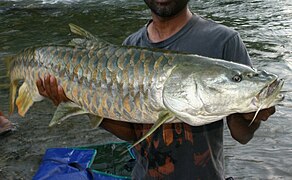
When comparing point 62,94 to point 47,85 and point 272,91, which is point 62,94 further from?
point 272,91

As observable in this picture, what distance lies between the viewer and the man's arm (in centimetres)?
271

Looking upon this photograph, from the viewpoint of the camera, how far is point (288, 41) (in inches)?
348

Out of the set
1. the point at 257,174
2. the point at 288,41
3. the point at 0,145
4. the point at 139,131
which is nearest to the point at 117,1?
the point at 288,41

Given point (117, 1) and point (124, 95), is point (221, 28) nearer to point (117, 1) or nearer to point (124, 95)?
point (124, 95)

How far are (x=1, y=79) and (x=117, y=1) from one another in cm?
895

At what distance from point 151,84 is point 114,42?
24.8 ft

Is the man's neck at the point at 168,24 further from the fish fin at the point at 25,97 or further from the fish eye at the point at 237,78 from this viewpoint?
the fish fin at the point at 25,97

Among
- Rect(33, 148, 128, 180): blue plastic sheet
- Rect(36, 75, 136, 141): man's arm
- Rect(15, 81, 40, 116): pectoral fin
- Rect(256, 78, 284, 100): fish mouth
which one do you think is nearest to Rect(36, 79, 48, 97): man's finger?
Rect(36, 75, 136, 141): man's arm

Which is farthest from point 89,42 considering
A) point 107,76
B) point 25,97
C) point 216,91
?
point 216,91

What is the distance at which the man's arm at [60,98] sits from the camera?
8.89 ft

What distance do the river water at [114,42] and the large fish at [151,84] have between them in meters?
2.09

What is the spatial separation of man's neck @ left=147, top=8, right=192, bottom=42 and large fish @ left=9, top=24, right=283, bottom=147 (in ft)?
1.06

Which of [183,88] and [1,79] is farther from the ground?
[183,88]

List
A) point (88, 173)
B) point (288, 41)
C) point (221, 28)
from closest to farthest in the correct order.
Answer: point (221, 28), point (88, 173), point (288, 41)
